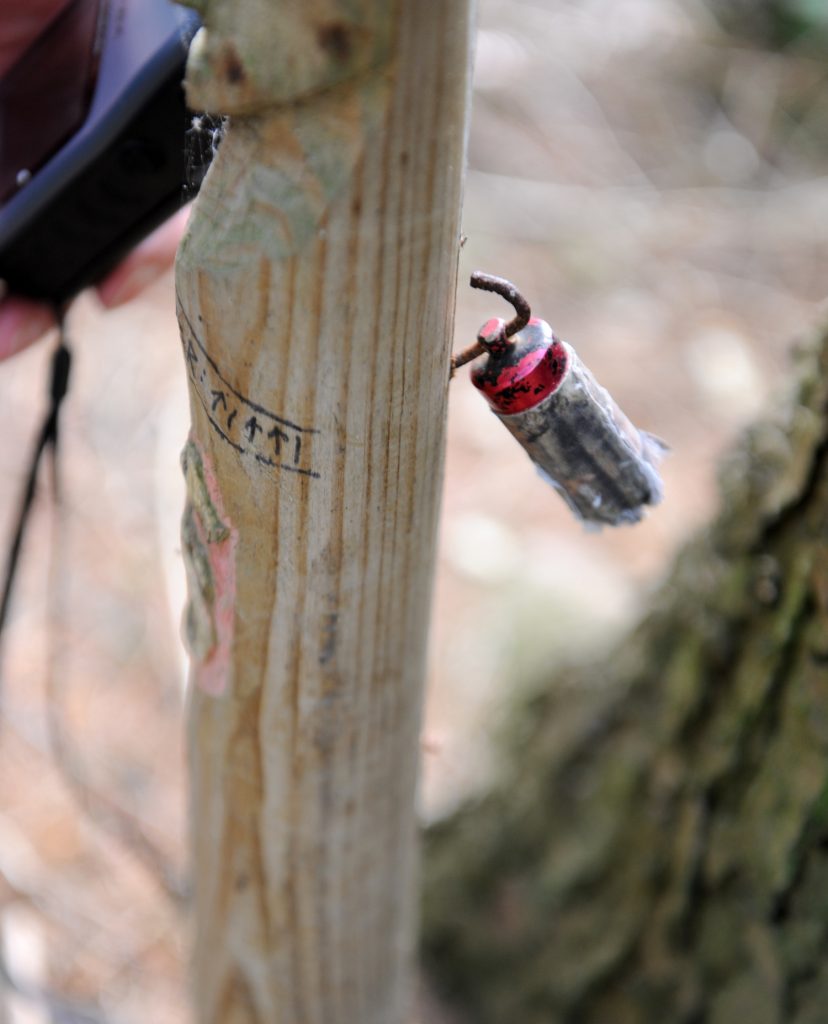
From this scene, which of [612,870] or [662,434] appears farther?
[662,434]

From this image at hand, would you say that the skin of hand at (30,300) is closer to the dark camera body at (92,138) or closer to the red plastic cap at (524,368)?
the dark camera body at (92,138)

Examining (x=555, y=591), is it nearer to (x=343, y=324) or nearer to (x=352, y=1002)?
(x=352, y=1002)

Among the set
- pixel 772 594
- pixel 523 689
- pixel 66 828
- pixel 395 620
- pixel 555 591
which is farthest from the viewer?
pixel 555 591

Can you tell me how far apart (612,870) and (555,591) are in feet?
2.49

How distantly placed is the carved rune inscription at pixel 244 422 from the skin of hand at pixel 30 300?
369 millimetres

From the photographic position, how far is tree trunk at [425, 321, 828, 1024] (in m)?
1.02

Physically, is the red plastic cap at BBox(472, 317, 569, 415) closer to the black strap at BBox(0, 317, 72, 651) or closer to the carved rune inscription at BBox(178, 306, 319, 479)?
the carved rune inscription at BBox(178, 306, 319, 479)

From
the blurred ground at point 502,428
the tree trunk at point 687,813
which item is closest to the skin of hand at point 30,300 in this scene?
the blurred ground at point 502,428

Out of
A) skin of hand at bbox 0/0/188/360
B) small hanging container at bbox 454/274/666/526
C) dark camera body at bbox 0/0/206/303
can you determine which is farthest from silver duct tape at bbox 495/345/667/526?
skin of hand at bbox 0/0/188/360

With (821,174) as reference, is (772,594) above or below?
below

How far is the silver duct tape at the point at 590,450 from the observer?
607 mm

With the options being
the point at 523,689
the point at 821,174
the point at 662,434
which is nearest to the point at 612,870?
the point at 523,689

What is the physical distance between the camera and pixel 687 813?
1.17 m

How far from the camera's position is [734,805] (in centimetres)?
111
